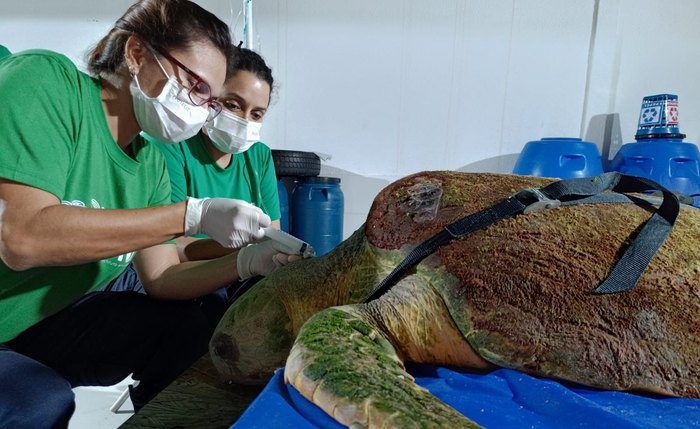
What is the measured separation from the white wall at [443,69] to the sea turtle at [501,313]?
261 centimetres

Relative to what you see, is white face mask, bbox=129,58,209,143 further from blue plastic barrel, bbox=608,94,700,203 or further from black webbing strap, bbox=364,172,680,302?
blue plastic barrel, bbox=608,94,700,203

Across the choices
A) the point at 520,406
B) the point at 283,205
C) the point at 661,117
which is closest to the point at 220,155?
the point at 283,205

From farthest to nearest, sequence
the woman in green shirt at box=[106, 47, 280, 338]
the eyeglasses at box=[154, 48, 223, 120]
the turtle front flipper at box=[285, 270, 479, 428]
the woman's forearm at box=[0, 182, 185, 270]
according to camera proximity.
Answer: the woman in green shirt at box=[106, 47, 280, 338], the eyeglasses at box=[154, 48, 223, 120], the woman's forearm at box=[0, 182, 185, 270], the turtle front flipper at box=[285, 270, 479, 428]

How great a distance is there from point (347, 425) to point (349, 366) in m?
0.09

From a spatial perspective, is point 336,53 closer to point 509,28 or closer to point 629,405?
point 509,28

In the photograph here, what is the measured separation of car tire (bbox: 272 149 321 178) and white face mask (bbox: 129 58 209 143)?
1.83 metres

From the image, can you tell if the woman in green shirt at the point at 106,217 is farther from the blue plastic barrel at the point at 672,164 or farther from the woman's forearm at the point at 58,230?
the blue plastic barrel at the point at 672,164

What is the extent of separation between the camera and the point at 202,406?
1048 mm

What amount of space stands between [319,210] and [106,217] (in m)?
2.17

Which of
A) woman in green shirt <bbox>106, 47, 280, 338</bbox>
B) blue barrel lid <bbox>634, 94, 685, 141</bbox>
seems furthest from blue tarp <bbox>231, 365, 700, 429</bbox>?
blue barrel lid <bbox>634, 94, 685, 141</bbox>

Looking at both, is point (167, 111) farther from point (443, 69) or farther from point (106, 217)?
point (443, 69)

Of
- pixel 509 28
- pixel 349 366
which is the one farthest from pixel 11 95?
pixel 509 28

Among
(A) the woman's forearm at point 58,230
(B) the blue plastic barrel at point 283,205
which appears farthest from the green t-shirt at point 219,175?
(B) the blue plastic barrel at point 283,205

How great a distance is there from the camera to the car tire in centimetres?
319
